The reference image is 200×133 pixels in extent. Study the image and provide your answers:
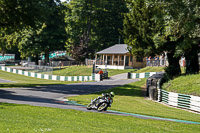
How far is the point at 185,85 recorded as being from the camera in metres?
25.3

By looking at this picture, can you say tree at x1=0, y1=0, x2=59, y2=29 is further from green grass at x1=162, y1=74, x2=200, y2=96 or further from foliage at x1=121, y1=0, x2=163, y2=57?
green grass at x1=162, y1=74, x2=200, y2=96

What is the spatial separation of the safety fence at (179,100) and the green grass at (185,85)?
90 cm

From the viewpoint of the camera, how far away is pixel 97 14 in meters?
74.5

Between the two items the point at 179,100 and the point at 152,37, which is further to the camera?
the point at 152,37

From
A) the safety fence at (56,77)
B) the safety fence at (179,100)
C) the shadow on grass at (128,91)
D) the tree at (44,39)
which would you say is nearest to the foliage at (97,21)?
the tree at (44,39)

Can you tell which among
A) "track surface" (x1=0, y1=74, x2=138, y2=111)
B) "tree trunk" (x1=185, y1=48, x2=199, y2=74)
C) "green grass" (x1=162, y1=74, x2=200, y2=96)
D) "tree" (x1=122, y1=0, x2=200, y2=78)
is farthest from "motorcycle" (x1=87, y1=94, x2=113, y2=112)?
"tree trunk" (x1=185, y1=48, x2=199, y2=74)

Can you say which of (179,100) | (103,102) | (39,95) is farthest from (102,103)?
(39,95)

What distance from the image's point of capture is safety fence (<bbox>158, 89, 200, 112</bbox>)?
21.4m

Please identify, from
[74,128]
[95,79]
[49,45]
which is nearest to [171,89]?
[74,128]

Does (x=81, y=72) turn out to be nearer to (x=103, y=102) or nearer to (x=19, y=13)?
(x=19, y=13)

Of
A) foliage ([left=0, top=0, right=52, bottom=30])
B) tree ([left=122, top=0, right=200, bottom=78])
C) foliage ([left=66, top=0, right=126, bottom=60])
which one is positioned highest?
foliage ([left=66, top=0, right=126, bottom=60])

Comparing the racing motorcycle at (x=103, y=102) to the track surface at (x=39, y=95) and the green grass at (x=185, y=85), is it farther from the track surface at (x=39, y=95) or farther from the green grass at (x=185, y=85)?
the green grass at (x=185, y=85)

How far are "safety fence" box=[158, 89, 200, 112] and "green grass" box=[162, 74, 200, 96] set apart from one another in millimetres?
905

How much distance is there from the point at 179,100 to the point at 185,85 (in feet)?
8.34
